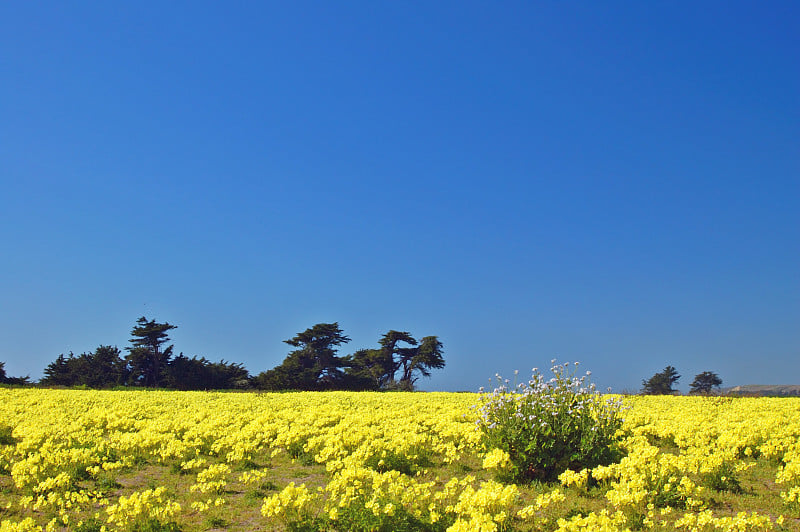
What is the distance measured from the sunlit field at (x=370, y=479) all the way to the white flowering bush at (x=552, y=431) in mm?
339

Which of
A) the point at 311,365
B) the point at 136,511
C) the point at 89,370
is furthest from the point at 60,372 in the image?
the point at 136,511

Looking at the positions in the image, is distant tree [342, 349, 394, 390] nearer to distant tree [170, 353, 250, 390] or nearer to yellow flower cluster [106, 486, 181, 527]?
distant tree [170, 353, 250, 390]

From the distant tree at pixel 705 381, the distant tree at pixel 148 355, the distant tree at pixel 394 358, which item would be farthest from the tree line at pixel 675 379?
the distant tree at pixel 148 355

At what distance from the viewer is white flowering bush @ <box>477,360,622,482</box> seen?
28.6ft

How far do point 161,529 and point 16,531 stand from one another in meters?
1.61

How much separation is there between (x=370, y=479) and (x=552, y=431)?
3.06 meters

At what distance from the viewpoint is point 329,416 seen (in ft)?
50.1

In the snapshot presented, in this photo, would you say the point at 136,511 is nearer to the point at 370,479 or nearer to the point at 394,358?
the point at 370,479

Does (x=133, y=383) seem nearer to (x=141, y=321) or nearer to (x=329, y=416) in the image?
(x=141, y=321)

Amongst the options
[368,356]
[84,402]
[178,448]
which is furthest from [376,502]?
[368,356]

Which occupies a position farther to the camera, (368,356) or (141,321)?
(368,356)

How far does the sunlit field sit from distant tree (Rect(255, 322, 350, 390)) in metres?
28.2

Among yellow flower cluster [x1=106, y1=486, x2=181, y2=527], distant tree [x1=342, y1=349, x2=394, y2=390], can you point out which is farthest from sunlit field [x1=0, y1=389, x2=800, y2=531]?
distant tree [x1=342, y1=349, x2=394, y2=390]

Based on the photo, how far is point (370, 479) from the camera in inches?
316
